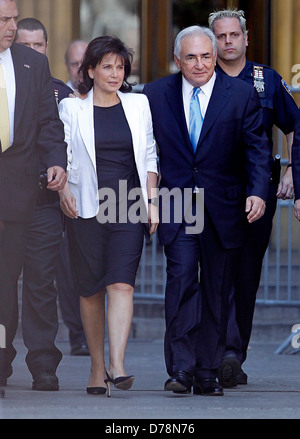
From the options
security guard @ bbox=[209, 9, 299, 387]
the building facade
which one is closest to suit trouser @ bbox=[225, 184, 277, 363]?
security guard @ bbox=[209, 9, 299, 387]

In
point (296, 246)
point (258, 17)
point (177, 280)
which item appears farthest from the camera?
point (258, 17)

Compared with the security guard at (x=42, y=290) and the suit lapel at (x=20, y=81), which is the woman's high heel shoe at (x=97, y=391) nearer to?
the security guard at (x=42, y=290)

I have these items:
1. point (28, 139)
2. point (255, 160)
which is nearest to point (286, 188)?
point (255, 160)

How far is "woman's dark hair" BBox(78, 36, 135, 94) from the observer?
6.66m

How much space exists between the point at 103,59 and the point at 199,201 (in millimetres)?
868

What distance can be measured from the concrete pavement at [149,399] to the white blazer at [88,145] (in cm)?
97

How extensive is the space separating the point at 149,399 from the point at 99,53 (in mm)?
1751

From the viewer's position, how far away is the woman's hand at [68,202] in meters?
6.54

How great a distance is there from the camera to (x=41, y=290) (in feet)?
23.2

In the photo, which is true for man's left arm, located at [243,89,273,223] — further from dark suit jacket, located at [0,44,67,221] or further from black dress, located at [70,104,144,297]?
dark suit jacket, located at [0,44,67,221]

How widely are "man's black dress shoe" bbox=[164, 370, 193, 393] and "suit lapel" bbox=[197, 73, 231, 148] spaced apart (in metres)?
1.17
